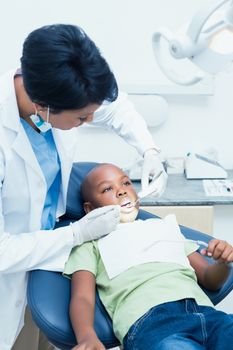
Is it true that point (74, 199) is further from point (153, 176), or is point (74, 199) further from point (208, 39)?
point (208, 39)

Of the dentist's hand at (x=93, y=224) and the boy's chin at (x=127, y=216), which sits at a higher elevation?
the dentist's hand at (x=93, y=224)

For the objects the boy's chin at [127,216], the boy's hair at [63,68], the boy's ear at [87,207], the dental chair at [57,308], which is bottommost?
the dental chair at [57,308]

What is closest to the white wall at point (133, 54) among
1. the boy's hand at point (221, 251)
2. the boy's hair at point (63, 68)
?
the boy's hand at point (221, 251)

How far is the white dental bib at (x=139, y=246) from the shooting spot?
137cm

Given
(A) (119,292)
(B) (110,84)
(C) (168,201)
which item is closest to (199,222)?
(C) (168,201)

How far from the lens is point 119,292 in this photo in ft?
4.26

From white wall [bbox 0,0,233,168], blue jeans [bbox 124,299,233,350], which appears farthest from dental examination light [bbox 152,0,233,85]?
white wall [bbox 0,0,233,168]

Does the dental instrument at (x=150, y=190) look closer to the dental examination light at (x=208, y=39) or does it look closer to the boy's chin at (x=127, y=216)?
the boy's chin at (x=127, y=216)

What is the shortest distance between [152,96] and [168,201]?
63cm

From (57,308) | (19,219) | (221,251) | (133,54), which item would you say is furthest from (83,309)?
(133,54)

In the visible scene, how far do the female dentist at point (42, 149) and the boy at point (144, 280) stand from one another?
0.09 metres

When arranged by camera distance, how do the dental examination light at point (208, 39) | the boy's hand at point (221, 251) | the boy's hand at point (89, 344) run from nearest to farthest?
the dental examination light at point (208, 39) → the boy's hand at point (89, 344) → the boy's hand at point (221, 251)

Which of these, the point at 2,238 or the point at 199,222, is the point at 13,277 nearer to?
the point at 2,238

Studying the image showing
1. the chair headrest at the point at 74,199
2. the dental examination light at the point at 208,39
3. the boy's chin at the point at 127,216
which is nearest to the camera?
the dental examination light at the point at 208,39
